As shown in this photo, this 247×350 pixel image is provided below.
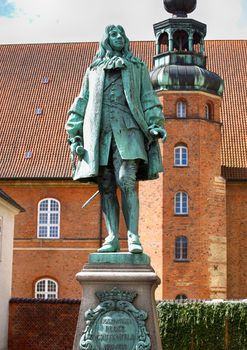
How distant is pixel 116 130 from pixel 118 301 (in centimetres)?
177

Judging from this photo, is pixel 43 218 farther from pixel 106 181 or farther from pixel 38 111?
pixel 106 181

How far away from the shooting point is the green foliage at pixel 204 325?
2408cm

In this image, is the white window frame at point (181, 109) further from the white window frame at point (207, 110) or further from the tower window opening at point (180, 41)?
the tower window opening at point (180, 41)

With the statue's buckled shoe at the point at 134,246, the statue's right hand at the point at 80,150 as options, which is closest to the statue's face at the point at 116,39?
the statue's right hand at the point at 80,150

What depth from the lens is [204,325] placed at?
79.4ft

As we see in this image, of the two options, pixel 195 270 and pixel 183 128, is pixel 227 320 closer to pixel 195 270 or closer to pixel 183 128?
pixel 195 270

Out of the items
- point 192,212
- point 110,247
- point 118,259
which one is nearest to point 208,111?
point 192,212

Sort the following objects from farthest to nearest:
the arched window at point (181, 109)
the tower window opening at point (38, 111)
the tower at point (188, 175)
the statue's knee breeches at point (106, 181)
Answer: the tower window opening at point (38, 111), the arched window at point (181, 109), the tower at point (188, 175), the statue's knee breeches at point (106, 181)

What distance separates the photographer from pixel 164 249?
32.7 metres

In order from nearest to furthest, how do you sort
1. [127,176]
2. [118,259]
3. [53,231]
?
[118,259] < [127,176] < [53,231]

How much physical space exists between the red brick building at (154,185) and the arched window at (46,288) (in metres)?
0.05

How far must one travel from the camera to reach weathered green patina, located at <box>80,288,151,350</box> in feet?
24.5

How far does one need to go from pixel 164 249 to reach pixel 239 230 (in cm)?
492

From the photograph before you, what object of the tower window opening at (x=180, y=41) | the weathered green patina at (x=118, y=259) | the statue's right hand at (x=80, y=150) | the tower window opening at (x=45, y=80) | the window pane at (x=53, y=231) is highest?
the tower window opening at (x=45, y=80)
